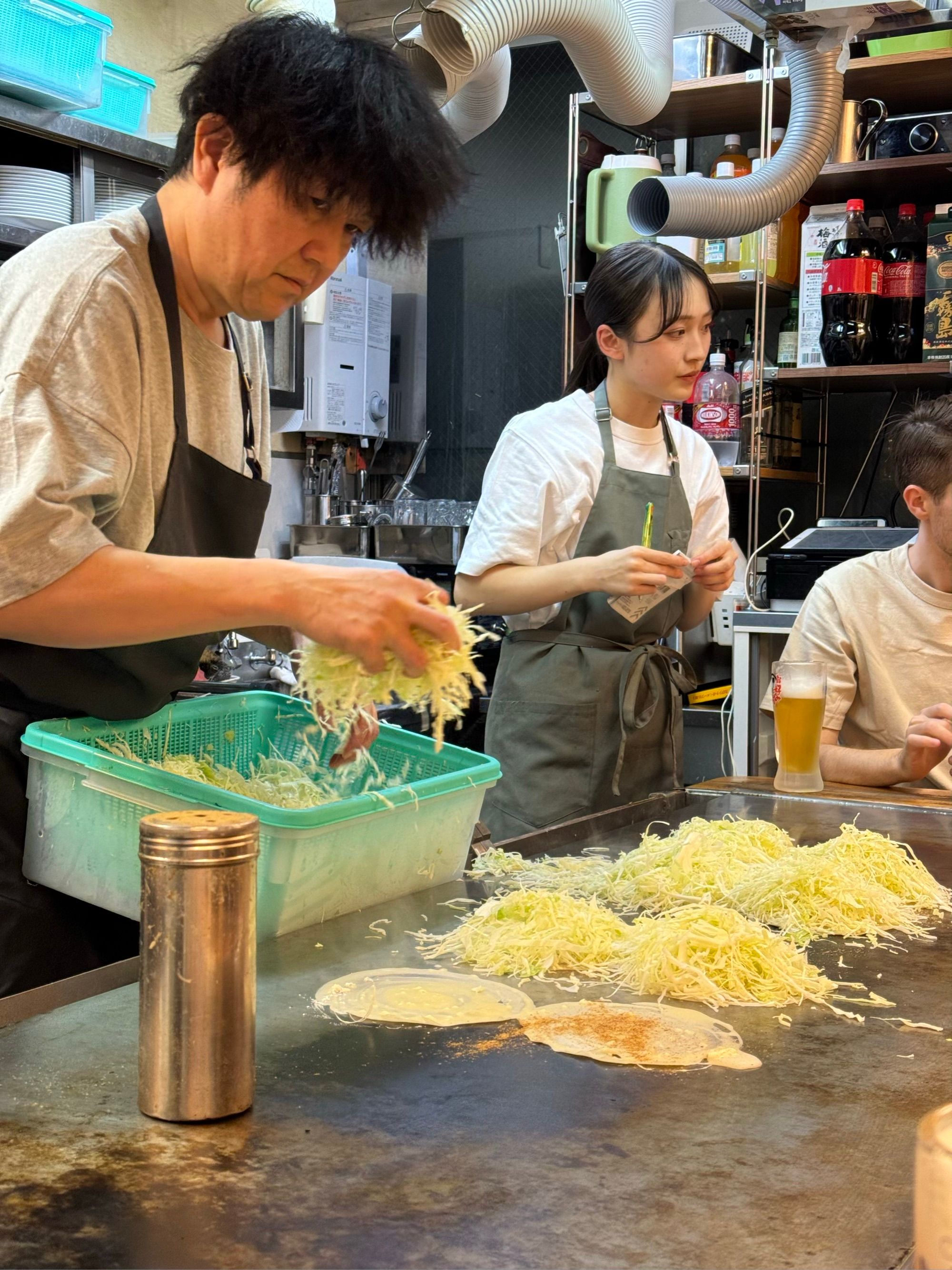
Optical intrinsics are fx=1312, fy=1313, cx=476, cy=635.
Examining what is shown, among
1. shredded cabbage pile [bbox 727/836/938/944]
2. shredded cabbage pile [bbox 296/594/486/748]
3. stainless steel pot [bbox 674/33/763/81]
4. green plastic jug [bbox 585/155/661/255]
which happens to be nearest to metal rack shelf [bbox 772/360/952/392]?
green plastic jug [bbox 585/155/661/255]

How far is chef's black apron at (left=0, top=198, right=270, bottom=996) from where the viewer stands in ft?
5.34

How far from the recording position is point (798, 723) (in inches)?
98.0

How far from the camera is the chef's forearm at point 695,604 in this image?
2.85 meters

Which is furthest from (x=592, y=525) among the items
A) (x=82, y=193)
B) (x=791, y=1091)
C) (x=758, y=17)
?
(x=82, y=193)

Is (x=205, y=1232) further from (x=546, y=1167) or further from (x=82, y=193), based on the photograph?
(x=82, y=193)

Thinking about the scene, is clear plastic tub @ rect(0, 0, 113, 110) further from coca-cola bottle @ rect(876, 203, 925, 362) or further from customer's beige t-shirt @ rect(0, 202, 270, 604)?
coca-cola bottle @ rect(876, 203, 925, 362)

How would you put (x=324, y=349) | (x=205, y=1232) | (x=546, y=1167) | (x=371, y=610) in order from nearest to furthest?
(x=205, y=1232)
(x=546, y=1167)
(x=371, y=610)
(x=324, y=349)

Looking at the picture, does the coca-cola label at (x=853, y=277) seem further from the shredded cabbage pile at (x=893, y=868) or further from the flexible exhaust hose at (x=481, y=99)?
the shredded cabbage pile at (x=893, y=868)

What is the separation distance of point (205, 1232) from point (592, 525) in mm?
2052

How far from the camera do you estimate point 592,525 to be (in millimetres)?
2779

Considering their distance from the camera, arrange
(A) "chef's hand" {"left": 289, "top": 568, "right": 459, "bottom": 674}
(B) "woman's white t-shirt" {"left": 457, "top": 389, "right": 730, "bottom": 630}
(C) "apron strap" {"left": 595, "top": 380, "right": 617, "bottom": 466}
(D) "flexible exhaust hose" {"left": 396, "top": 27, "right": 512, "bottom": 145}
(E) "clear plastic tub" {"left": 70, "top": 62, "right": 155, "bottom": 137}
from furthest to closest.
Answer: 1. (E) "clear plastic tub" {"left": 70, "top": 62, "right": 155, "bottom": 137}
2. (D) "flexible exhaust hose" {"left": 396, "top": 27, "right": 512, "bottom": 145}
3. (C) "apron strap" {"left": 595, "top": 380, "right": 617, "bottom": 466}
4. (B) "woman's white t-shirt" {"left": 457, "top": 389, "right": 730, "bottom": 630}
5. (A) "chef's hand" {"left": 289, "top": 568, "right": 459, "bottom": 674}

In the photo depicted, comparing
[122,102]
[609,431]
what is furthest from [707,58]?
[609,431]

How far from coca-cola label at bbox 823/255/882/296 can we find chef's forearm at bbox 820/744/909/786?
7.12 feet

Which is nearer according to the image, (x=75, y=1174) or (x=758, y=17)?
(x=75, y=1174)
